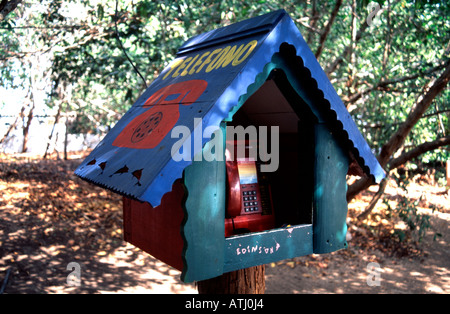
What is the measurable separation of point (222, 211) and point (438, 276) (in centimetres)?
716

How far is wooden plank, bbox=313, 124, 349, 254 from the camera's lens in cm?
253

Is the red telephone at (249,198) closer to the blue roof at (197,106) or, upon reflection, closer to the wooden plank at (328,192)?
the wooden plank at (328,192)

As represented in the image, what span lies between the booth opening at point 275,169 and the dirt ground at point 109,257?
289 centimetres

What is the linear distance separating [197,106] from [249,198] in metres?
0.89

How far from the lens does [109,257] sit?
290 inches

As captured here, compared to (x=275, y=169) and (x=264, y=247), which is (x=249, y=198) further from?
(x=264, y=247)

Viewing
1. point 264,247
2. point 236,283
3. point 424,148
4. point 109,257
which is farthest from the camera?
point 109,257

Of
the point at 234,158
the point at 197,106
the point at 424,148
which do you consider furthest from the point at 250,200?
the point at 424,148

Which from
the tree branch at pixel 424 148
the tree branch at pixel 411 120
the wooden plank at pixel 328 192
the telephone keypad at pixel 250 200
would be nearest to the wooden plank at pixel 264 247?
the wooden plank at pixel 328 192

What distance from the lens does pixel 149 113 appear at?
255cm

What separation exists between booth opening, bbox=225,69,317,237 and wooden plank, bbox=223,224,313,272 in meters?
0.14

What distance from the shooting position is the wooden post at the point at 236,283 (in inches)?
111
